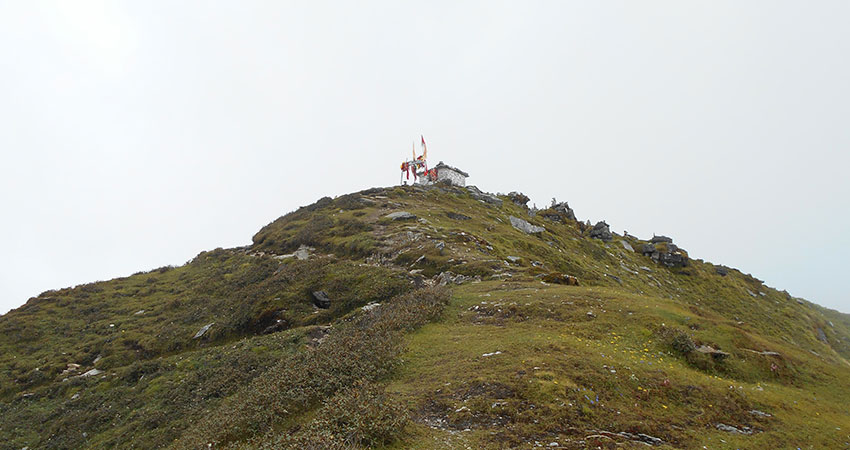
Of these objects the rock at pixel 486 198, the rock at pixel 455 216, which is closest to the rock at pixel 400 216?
the rock at pixel 455 216

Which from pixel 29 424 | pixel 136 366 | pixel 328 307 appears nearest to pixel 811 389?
pixel 328 307

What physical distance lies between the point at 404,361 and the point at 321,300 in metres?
14.8

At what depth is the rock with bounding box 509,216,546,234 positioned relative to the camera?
5634cm

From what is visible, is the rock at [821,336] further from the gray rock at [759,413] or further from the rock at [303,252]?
the rock at [303,252]

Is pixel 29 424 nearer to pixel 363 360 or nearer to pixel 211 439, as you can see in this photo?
pixel 211 439

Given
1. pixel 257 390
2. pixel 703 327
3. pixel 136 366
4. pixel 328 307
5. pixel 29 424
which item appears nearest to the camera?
pixel 257 390

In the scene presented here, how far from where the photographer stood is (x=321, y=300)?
28844 millimetres

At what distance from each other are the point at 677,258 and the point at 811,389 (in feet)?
161

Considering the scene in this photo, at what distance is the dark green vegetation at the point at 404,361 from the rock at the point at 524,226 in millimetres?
10024

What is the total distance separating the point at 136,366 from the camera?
82.5ft

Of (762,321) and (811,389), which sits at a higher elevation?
(811,389)

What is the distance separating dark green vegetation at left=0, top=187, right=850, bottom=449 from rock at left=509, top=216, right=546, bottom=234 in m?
10.0

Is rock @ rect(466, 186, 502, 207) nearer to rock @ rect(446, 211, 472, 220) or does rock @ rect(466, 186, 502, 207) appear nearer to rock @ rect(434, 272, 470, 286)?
rock @ rect(446, 211, 472, 220)

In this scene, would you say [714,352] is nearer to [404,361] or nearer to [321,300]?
[404,361]
